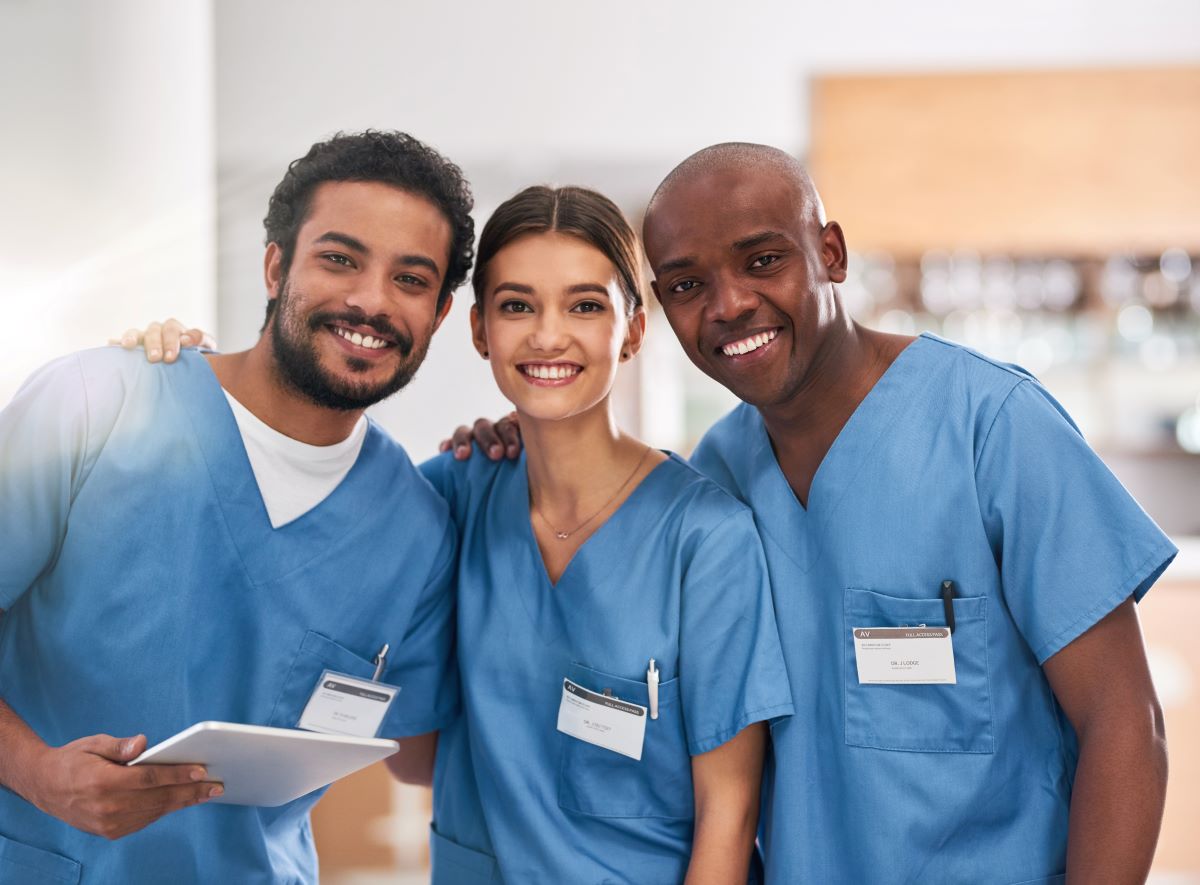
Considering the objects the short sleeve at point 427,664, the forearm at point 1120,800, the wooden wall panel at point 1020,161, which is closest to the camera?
the forearm at point 1120,800

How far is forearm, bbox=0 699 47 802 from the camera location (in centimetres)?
113

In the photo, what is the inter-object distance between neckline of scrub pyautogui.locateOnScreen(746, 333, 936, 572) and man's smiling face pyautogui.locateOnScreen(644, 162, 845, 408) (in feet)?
0.31

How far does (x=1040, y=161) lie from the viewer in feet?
12.7

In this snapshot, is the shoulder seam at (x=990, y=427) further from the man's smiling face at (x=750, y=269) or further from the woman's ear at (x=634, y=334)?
the woman's ear at (x=634, y=334)

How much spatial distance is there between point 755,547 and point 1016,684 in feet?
1.14

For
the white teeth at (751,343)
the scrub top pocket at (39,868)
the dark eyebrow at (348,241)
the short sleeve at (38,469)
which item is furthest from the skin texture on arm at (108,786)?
the white teeth at (751,343)

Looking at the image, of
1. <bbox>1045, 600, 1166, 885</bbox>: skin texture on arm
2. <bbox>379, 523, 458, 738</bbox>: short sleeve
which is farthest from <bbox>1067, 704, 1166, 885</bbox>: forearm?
<bbox>379, 523, 458, 738</bbox>: short sleeve

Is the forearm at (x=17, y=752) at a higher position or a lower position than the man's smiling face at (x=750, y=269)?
lower

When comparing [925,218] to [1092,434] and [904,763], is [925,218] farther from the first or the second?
[904,763]

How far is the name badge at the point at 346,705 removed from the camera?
4.37 ft

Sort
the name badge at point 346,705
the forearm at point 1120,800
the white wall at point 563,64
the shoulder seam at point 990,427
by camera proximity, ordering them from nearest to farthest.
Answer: the forearm at point 1120,800 < the shoulder seam at point 990,427 < the name badge at point 346,705 < the white wall at point 563,64

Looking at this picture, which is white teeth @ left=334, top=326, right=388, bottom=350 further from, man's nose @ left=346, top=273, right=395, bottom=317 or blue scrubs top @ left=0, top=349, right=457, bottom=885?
blue scrubs top @ left=0, top=349, right=457, bottom=885

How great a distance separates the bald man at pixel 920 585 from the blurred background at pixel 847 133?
9.00 ft

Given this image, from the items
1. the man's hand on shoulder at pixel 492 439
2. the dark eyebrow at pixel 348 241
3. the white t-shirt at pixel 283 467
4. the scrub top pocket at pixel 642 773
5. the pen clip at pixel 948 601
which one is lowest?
the scrub top pocket at pixel 642 773
